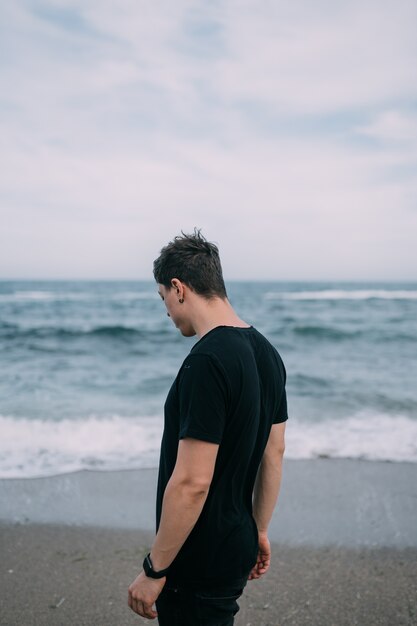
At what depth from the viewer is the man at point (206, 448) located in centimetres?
167

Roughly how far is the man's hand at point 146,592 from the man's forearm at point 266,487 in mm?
517

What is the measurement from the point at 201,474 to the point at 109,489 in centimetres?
397

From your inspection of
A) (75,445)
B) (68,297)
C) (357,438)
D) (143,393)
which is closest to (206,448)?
(75,445)

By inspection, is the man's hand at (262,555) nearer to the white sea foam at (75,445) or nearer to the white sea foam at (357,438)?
the white sea foam at (75,445)

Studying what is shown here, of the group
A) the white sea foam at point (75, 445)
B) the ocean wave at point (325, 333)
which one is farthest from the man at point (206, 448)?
the ocean wave at point (325, 333)

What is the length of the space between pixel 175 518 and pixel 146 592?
0.29m

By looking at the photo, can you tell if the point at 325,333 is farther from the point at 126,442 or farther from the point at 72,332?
the point at 126,442

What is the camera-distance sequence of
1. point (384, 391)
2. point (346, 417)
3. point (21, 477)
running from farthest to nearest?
point (384, 391), point (346, 417), point (21, 477)

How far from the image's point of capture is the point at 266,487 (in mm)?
2135

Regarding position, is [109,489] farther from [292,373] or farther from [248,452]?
[292,373]

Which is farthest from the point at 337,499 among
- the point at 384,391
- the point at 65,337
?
the point at 65,337

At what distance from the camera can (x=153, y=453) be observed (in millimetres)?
6570

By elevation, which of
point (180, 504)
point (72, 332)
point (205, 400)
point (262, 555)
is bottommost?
point (72, 332)

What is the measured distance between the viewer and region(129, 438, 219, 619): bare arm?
1.67 metres
